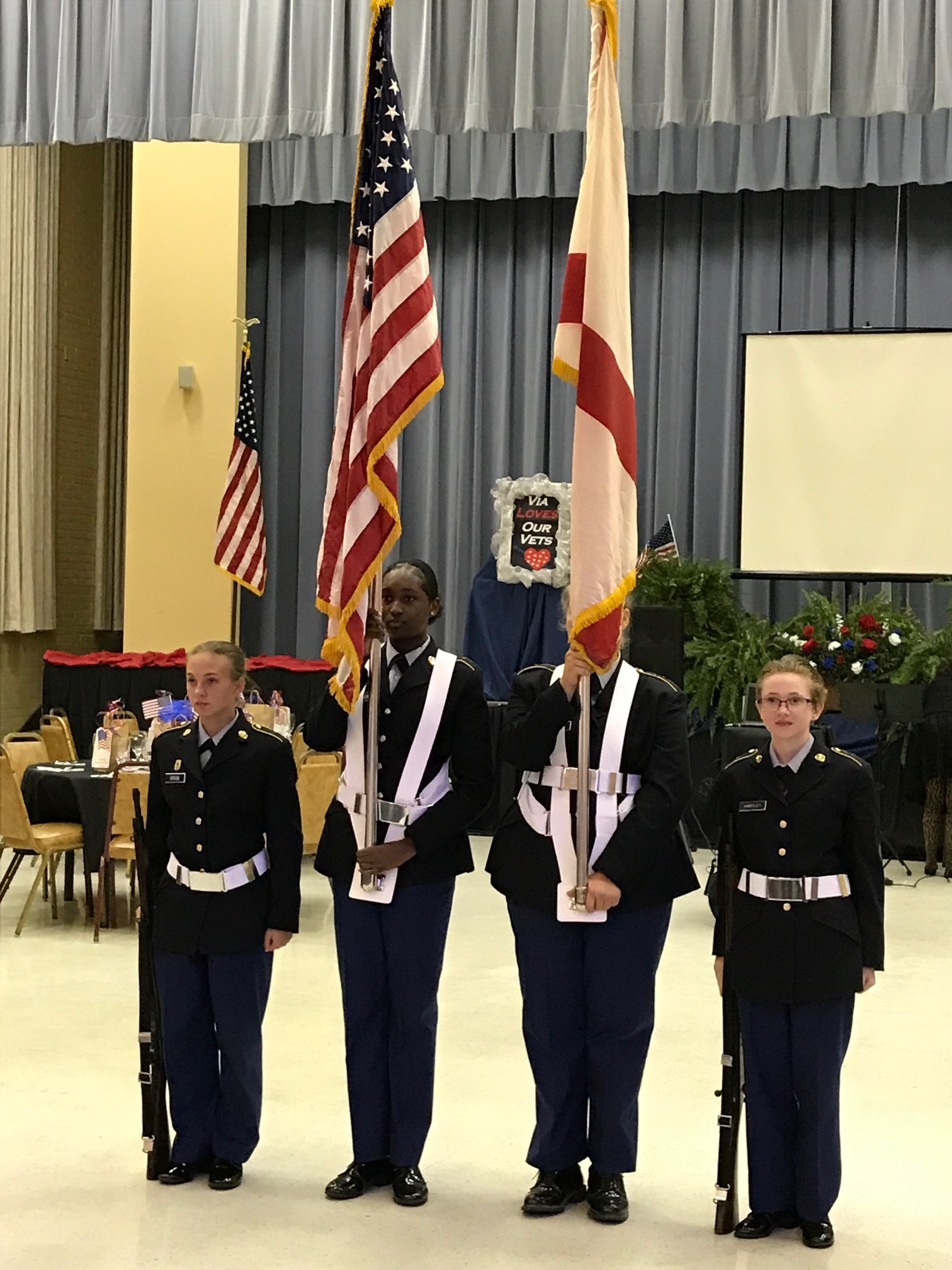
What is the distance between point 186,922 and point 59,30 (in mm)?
6067

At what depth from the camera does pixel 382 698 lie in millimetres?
3975

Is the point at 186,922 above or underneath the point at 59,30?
underneath

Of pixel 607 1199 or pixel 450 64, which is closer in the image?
pixel 607 1199

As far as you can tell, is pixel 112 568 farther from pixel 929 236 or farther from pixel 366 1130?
pixel 366 1130

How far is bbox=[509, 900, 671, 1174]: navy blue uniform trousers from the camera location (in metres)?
3.70

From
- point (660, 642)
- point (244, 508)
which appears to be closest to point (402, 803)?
point (660, 642)

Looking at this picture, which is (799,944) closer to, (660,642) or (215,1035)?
(215,1035)

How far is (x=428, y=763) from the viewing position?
A: 12.9 ft

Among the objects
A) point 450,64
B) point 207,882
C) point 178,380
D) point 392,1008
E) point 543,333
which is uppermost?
point 450,64

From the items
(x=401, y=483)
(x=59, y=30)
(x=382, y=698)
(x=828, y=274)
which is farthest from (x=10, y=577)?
(x=382, y=698)

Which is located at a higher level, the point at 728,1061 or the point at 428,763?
the point at 428,763

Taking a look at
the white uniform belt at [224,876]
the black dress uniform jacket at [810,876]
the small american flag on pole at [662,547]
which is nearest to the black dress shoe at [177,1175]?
the white uniform belt at [224,876]

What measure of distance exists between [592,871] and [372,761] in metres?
0.62

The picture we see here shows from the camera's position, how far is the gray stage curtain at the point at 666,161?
1214cm
